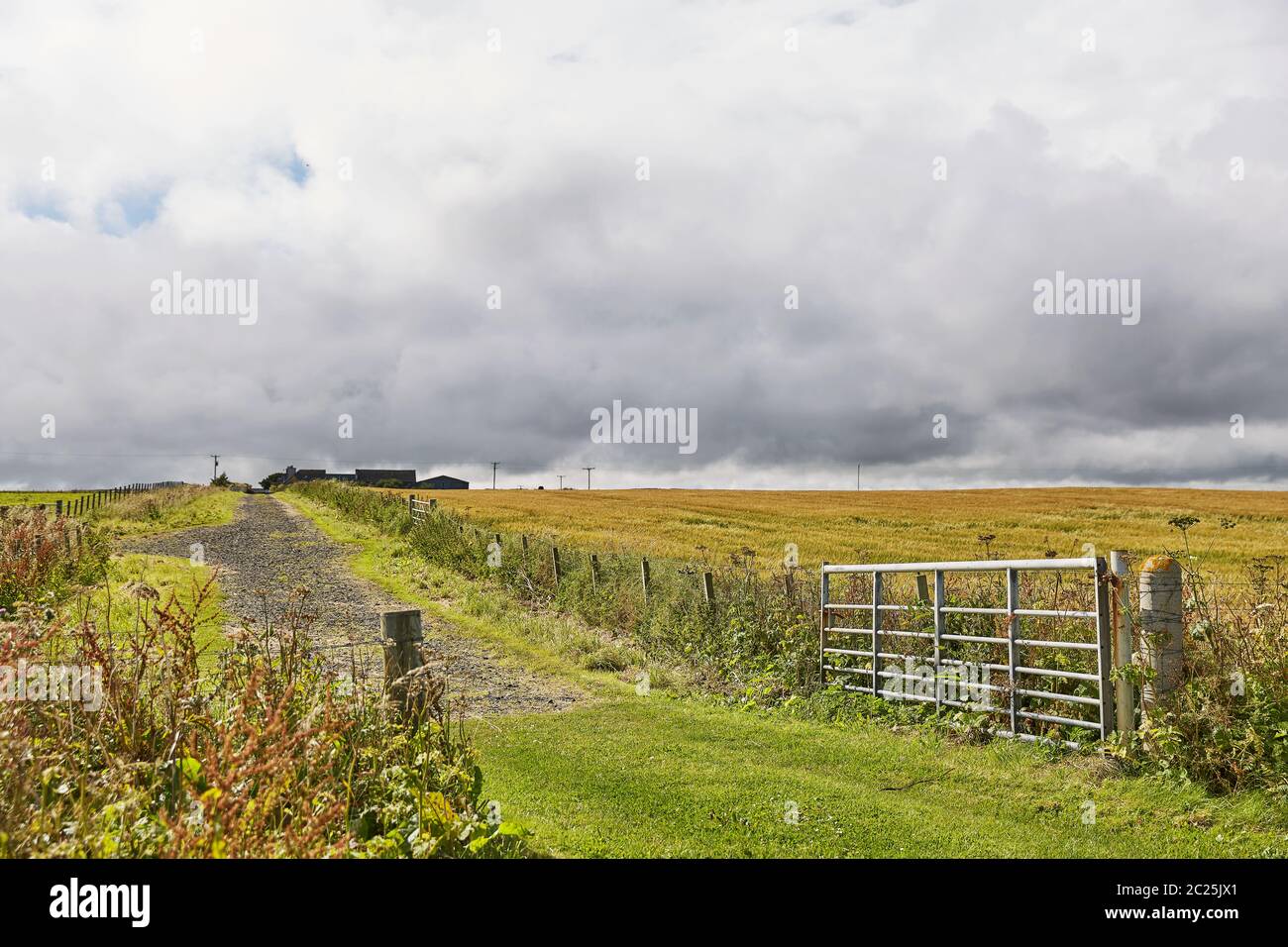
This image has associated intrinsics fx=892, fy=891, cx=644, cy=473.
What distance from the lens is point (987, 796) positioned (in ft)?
23.7

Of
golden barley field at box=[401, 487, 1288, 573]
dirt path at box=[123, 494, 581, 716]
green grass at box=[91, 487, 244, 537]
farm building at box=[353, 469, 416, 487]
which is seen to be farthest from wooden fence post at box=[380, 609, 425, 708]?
farm building at box=[353, 469, 416, 487]

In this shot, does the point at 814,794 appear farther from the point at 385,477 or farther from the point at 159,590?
the point at 385,477

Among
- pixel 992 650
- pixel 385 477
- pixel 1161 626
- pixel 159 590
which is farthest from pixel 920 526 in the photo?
pixel 385 477

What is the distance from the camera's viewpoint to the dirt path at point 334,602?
456 inches

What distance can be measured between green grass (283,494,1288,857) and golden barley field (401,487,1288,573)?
506 inches

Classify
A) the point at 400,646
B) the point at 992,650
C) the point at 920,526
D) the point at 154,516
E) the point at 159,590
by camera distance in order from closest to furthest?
the point at 400,646 < the point at 992,650 < the point at 159,590 < the point at 154,516 < the point at 920,526

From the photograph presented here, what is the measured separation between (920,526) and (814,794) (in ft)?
138

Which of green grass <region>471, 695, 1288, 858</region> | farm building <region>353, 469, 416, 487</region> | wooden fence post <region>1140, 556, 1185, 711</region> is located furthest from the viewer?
farm building <region>353, 469, 416, 487</region>

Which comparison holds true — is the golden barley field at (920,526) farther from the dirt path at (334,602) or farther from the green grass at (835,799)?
the green grass at (835,799)

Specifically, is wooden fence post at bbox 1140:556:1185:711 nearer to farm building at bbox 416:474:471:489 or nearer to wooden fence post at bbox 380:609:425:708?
wooden fence post at bbox 380:609:425:708

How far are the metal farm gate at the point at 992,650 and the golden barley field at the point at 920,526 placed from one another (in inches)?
440

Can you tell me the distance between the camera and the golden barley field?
31.1 metres

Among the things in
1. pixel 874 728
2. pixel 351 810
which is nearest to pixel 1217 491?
pixel 874 728

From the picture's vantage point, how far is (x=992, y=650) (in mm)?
9531
